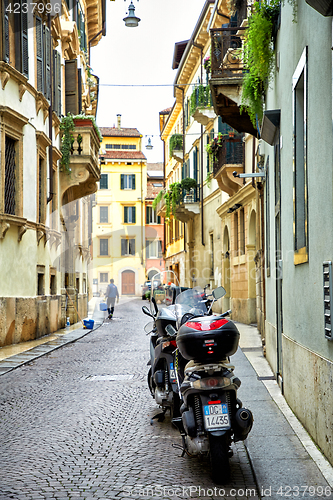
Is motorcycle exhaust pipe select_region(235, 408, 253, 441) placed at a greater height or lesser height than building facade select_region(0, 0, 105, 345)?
lesser

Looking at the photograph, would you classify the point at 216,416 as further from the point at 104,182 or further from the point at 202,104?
the point at 104,182


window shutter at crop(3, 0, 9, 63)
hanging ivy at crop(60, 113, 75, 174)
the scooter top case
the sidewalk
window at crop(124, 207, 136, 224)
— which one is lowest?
the sidewalk

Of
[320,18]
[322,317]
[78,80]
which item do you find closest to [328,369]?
[322,317]

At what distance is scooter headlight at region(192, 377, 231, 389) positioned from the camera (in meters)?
4.75

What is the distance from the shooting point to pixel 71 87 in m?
23.2

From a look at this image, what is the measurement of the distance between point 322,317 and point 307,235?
Result: 94 centimetres

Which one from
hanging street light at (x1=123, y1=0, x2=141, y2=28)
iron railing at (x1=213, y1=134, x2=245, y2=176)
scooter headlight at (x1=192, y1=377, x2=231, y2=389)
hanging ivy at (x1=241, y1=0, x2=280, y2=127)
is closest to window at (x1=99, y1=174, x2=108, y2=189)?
iron railing at (x1=213, y1=134, x2=245, y2=176)

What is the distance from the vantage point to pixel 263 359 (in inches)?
452

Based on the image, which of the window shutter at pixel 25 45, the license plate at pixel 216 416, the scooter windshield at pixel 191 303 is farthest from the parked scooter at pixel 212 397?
the window shutter at pixel 25 45

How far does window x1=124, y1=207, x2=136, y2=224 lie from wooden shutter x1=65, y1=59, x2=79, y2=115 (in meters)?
39.2

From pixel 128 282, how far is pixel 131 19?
152ft

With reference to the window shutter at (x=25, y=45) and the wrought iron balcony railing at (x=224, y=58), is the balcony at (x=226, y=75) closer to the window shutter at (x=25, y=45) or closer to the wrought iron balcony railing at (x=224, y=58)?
the wrought iron balcony railing at (x=224, y=58)

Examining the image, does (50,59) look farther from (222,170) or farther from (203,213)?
(203,213)

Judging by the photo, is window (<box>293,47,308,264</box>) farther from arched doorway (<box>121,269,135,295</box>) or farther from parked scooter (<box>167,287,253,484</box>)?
arched doorway (<box>121,269,135,295</box>)
